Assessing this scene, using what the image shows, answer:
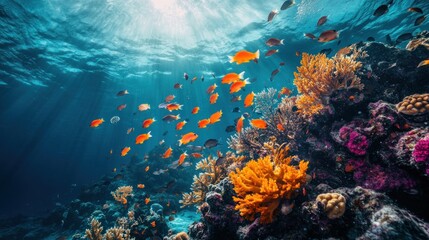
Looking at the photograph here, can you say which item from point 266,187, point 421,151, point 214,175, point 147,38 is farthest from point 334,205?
point 147,38

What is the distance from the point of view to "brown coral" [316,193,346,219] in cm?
290

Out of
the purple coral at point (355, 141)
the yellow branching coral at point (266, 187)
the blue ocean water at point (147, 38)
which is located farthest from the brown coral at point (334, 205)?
the blue ocean water at point (147, 38)

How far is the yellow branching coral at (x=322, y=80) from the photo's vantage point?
582 centimetres

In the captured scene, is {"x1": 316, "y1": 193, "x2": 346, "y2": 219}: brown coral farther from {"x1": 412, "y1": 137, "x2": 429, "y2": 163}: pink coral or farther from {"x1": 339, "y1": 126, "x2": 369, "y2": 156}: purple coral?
{"x1": 339, "y1": 126, "x2": 369, "y2": 156}: purple coral

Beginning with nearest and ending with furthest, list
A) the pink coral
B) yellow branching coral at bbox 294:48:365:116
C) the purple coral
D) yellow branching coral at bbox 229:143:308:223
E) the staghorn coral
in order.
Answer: the pink coral → yellow branching coral at bbox 229:143:308:223 → the purple coral → yellow branching coral at bbox 294:48:365:116 → the staghorn coral

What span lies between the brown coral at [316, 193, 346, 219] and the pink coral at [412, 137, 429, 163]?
130 cm

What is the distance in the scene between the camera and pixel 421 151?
313 cm

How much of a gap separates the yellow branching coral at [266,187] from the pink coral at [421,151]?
1528mm

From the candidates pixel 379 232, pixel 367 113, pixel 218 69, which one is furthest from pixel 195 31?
pixel 379 232

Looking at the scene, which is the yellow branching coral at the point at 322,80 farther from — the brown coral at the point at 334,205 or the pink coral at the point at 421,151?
the brown coral at the point at 334,205

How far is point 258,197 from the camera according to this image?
330cm

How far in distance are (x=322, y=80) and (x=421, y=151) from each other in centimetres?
323

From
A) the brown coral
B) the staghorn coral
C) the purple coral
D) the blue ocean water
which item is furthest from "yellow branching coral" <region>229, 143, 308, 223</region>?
the blue ocean water

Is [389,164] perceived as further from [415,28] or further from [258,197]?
[415,28]
